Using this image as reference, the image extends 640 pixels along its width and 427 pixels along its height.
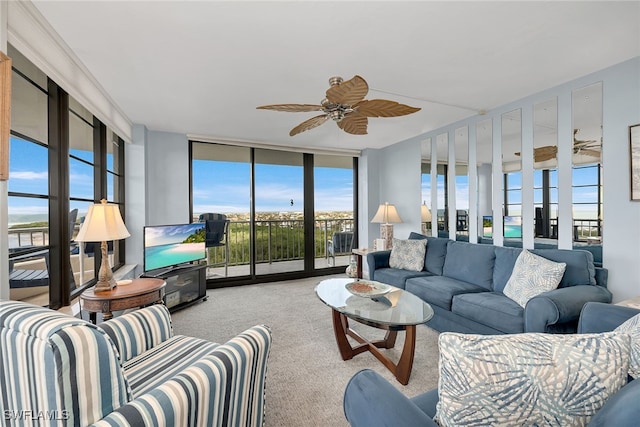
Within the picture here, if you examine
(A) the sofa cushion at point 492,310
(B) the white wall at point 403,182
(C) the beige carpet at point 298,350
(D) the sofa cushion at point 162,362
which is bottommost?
(C) the beige carpet at point 298,350

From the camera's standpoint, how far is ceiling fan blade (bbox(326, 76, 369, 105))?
1.72 metres

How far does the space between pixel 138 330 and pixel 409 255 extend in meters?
3.05

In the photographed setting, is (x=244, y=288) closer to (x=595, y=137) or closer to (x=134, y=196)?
(x=134, y=196)

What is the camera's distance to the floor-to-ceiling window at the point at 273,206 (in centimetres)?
470

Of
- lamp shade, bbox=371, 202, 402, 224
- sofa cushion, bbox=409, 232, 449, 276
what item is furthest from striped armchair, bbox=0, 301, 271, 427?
lamp shade, bbox=371, 202, 402, 224

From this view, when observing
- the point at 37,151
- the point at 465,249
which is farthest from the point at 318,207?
the point at 37,151

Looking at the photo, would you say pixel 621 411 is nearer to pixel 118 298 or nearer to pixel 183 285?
pixel 118 298

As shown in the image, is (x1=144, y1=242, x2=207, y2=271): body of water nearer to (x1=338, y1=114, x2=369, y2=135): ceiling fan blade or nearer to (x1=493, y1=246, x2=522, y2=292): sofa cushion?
(x1=338, y1=114, x2=369, y2=135): ceiling fan blade

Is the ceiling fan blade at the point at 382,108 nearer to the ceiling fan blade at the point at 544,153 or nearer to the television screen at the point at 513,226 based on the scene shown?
the ceiling fan blade at the point at 544,153

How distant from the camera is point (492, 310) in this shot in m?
2.33

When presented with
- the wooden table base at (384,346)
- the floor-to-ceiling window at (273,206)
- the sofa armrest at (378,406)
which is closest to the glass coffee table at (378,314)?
the wooden table base at (384,346)

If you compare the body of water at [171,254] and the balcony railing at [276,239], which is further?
the balcony railing at [276,239]

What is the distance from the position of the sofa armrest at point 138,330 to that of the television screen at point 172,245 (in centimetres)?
173

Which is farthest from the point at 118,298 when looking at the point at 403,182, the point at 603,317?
the point at 403,182
